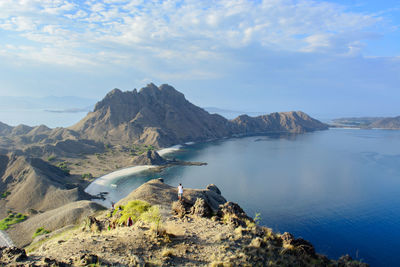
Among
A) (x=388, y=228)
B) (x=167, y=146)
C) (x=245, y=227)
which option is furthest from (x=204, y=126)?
(x=245, y=227)

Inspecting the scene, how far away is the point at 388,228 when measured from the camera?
144 feet

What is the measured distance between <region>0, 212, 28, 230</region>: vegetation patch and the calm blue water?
20.2m

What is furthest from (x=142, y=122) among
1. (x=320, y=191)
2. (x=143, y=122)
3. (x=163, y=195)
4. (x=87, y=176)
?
(x=163, y=195)

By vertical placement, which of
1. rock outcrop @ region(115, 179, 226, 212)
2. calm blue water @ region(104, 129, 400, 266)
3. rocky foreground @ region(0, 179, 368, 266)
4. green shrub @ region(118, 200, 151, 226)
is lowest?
calm blue water @ region(104, 129, 400, 266)

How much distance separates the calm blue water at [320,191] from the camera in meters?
39.8

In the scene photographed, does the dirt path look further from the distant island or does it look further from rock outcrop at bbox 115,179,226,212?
rock outcrop at bbox 115,179,226,212

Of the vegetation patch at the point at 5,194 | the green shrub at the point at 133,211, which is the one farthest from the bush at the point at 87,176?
the green shrub at the point at 133,211

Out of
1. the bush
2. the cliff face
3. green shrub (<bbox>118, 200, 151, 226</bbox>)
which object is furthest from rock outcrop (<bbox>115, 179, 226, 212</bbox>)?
the cliff face

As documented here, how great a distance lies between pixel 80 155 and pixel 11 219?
66.1 m

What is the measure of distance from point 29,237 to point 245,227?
3670 centimetres

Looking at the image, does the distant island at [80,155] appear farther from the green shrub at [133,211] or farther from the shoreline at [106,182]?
the green shrub at [133,211]

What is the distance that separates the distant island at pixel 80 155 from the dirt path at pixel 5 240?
719mm

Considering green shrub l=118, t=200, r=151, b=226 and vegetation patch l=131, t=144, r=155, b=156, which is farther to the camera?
vegetation patch l=131, t=144, r=155, b=156

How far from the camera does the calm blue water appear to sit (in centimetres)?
3981
